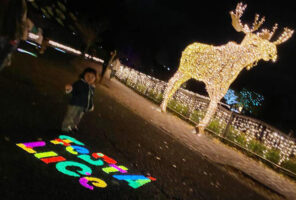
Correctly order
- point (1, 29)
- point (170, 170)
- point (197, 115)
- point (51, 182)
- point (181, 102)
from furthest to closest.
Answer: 1. point (181, 102)
2. point (197, 115)
3. point (170, 170)
4. point (1, 29)
5. point (51, 182)

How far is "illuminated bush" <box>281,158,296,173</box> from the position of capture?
403 inches

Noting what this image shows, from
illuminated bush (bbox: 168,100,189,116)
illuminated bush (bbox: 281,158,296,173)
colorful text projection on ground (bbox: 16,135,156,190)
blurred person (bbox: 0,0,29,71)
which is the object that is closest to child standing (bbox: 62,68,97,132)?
colorful text projection on ground (bbox: 16,135,156,190)

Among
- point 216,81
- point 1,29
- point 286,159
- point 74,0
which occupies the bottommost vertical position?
point 286,159

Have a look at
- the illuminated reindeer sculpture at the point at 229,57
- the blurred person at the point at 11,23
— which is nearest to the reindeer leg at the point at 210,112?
the illuminated reindeer sculpture at the point at 229,57

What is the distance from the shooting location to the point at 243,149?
38.8 feet

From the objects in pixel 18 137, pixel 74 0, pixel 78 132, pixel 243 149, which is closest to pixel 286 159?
pixel 243 149

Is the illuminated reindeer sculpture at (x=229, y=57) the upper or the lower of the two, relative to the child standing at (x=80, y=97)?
upper

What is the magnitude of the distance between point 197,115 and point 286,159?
16.2 ft

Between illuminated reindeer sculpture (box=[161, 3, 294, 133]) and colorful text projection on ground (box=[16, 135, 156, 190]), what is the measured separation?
24.3 feet

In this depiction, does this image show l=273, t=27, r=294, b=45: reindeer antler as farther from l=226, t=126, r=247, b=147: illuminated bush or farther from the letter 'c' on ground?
the letter 'c' on ground

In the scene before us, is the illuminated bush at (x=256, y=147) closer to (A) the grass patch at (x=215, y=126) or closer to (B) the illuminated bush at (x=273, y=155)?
(B) the illuminated bush at (x=273, y=155)

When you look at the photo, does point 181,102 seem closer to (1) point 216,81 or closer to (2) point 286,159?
(1) point 216,81

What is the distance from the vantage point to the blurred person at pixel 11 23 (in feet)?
16.0

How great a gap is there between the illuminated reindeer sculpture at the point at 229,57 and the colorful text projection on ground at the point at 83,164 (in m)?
7.40
